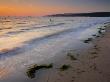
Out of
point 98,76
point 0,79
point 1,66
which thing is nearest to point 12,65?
point 1,66

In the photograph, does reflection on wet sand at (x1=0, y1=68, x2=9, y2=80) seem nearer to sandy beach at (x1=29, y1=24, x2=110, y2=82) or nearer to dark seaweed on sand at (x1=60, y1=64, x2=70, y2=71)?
sandy beach at (x1=29, y1=24, x2=110, y2=82)

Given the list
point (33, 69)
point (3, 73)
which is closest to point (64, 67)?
point (33, 69)

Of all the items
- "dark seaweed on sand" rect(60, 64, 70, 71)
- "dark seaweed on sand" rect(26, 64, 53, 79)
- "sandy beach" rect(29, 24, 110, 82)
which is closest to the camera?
"sandy beach" rect(29, 24, 110, 82)

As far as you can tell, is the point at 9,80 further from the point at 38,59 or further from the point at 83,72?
the point at 38,59

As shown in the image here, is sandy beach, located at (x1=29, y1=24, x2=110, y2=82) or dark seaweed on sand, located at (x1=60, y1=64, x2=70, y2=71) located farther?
dark seaweed on sand, located at (x1=60, y1=64, x2=70, y2=71)

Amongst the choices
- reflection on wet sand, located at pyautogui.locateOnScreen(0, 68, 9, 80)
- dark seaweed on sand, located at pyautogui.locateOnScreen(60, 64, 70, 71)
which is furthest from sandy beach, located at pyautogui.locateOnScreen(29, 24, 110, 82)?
reflection on wet sand, located at pyautogui.locateOnScreen(0, 68, 9, 80)

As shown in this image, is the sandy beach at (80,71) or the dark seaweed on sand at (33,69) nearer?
the sandy beach at (80,71)

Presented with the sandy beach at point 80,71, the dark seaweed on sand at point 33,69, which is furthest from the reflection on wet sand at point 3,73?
the sandy beach at point 80,71

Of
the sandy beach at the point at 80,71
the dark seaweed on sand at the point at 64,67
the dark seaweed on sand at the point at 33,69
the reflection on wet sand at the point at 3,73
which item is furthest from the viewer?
the dark seaweed on sand at the point at 64,67

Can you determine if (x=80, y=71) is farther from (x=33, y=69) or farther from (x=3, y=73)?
(x=3, y=73)

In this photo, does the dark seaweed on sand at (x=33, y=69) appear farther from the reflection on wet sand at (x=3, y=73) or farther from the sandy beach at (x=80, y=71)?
the reflection on wet sand at (x=3, y=73)

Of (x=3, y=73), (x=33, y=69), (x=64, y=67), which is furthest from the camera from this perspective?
(x=64, y=67)

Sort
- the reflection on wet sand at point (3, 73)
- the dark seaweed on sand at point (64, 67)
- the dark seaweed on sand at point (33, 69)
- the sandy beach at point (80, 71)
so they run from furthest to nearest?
the dark seaweed on sand at point (64, 67), the dark seaweed on sand at point (33, 69), the reflection on wet sand at point (3, 73), the sandy beach at point (80, 71)

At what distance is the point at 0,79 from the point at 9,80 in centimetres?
35
